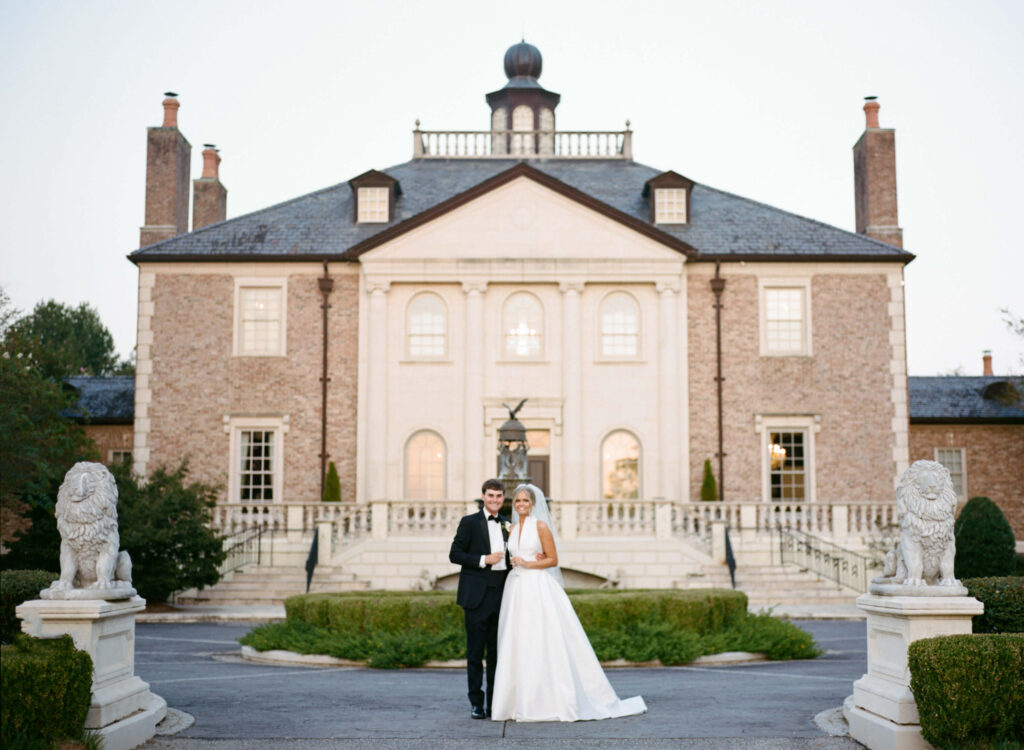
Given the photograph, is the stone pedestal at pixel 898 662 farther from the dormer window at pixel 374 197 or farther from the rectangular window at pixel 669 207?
the dormer window at pixel 374 197

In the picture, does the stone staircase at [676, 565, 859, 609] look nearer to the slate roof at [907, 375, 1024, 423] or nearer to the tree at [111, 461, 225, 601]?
the tree at [111, 461, 225, 601]

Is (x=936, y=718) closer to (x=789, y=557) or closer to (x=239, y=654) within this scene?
(x=239, y=654)

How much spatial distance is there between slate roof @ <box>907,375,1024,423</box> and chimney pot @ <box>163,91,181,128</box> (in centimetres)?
2402

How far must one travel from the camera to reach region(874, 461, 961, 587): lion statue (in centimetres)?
920

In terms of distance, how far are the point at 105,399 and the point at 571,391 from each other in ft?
48.3

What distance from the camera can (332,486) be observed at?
30828 millimetres

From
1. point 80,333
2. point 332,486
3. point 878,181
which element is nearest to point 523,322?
point 332,486

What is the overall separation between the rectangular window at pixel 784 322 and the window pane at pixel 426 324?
8838mm

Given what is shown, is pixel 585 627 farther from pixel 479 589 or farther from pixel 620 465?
pixel 620 465

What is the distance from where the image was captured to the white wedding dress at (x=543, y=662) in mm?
10188

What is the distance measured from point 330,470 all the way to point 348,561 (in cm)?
460

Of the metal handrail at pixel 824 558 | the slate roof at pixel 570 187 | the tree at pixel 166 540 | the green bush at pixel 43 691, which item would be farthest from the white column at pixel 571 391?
the green bush at pixel 43 691

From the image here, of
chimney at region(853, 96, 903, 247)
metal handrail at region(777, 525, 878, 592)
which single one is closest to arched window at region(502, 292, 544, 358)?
metal handrail at region(777, 525, 878, 592)

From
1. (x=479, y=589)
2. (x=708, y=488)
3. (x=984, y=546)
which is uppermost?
(x=708, y=488)
